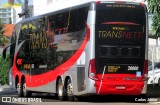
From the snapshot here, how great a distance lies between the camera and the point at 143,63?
2012 centimetres

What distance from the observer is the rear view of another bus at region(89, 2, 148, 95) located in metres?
19.6

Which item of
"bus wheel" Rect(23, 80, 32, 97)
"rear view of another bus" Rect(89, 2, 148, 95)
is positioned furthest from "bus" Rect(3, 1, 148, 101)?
"bus wheel" Rect(23, 80, 32, 97)

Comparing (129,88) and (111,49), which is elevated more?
(111,49)

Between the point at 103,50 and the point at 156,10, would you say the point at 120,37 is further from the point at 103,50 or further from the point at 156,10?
the point at 156,10

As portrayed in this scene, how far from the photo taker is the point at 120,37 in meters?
19.8

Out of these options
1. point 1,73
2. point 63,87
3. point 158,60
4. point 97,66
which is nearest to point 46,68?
point 63,87

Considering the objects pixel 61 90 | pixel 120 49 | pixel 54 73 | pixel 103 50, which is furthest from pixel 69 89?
pixel 120 49

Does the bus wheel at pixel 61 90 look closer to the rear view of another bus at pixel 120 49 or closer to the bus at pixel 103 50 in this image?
the bus at pixel 103 50

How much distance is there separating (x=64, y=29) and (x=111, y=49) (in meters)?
2.79

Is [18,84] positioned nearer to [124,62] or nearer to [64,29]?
[64,29]

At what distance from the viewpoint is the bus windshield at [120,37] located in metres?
19.6

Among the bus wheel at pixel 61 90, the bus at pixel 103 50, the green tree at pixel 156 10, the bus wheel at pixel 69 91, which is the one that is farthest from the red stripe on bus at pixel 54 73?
the green tree at pixel 156 10

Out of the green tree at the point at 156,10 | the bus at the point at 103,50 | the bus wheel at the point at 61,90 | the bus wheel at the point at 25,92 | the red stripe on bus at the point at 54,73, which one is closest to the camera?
the bus at the point at 103,50

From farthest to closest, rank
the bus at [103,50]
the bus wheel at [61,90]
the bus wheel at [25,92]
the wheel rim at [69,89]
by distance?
the bus wheel at [25,92], the bus wheel at [61,90], the wheel rim at [69,89], the bus at [103,50]
